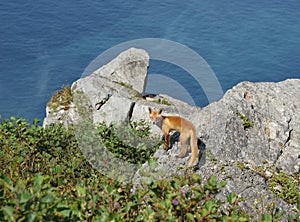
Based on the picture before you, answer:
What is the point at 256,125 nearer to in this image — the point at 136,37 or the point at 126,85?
the point at 126,85

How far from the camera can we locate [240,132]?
869 centimetres

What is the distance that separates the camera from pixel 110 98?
11.6m

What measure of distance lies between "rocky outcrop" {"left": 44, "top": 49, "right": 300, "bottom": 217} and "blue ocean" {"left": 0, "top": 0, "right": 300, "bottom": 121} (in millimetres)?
10776

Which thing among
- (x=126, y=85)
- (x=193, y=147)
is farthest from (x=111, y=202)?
(x=126, y=85)

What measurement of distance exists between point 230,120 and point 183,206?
529 cm

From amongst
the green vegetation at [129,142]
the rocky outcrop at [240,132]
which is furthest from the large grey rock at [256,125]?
the green vegetation at [129,142]

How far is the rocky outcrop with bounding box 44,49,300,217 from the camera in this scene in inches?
287

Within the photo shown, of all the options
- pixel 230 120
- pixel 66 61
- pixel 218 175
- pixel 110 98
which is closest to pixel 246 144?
pixel 230 120

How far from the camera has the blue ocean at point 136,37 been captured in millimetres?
23078

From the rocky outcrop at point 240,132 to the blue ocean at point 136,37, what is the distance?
1078 cm

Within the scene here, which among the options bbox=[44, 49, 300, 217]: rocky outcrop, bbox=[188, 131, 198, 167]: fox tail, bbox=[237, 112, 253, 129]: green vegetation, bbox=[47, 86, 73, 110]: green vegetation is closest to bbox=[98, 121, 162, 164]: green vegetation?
bbox=[44, 49, 300, 217]: rocky outcrop

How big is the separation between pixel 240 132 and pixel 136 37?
18.4m

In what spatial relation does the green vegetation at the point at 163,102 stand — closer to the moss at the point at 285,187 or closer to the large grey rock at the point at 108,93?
the large grey rock at the point at 108,93

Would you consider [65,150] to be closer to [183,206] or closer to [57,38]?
[183,206]
